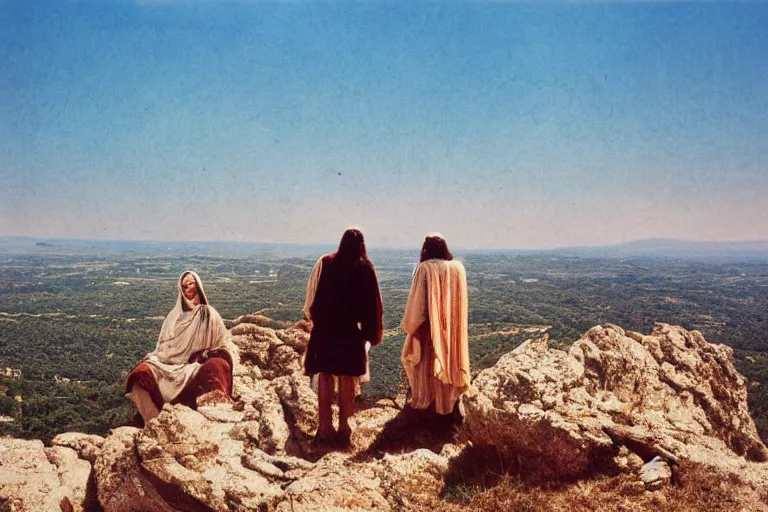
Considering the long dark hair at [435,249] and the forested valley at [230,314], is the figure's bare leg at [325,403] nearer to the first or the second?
the long dark hair at [435,249]

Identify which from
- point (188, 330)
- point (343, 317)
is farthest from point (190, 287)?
point (343, 317)

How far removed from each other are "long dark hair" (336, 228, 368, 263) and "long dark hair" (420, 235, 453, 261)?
2.65ft

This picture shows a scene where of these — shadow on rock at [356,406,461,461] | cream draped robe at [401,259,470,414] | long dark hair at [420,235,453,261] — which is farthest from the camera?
shadow on rock at [356,406,461,461]

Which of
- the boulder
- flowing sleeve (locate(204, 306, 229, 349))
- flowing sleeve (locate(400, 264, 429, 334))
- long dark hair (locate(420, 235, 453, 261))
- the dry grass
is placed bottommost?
the dry grass

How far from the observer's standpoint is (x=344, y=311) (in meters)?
4.79

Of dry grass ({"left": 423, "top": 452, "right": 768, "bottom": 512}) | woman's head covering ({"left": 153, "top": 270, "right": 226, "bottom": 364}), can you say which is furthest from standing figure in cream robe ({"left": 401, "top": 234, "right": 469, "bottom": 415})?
woman's head covering ({"left": 153, "top": 270, "right": 226, "bottom": 364})

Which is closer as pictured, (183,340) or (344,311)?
(344,311)

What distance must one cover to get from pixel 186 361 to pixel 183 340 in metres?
0.29

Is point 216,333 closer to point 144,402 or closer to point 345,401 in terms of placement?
point 144,402

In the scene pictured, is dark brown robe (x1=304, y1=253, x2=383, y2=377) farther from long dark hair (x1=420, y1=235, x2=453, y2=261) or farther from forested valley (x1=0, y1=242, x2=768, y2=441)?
forested valley (x1=0, y1=242, x2=768, y2=441)

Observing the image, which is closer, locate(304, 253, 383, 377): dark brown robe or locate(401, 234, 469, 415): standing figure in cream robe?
locate(304, 253, 383, 377): dark brown robe

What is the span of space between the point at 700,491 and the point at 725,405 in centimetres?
246

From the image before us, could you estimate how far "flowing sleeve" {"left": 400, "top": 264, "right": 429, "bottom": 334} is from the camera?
16.2ft

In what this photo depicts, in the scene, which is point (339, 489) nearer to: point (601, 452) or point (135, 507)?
point (135, 507)
